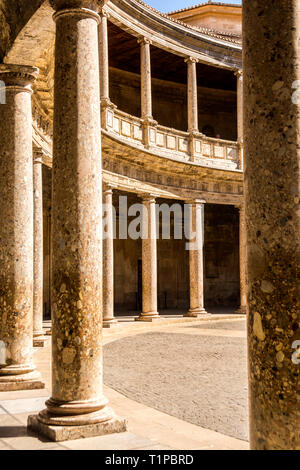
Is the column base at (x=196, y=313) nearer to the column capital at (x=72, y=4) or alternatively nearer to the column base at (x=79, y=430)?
the column base at (x=79, y=430)

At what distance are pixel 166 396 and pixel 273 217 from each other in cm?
624

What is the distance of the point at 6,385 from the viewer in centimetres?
836

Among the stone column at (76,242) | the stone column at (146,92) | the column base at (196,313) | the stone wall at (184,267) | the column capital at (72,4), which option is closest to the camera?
the stone column at (76,242)

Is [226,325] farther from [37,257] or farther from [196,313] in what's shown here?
[37,257]

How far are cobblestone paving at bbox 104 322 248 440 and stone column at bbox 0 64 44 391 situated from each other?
6.19ft

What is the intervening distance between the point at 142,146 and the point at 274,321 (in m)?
18.8

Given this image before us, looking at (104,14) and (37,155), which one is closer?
(37,155)

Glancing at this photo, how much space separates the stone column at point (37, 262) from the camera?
14.6m

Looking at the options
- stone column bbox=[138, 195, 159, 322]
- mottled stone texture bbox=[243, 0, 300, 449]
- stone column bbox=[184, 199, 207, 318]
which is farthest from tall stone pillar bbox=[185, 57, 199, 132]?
mottled stone texture bbox=[243, 0, 300, 449]

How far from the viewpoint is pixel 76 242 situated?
20.1 feet

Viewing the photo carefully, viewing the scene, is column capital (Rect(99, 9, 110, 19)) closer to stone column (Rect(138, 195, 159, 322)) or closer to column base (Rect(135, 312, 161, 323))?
stone column (Rect(138, 195, 159, 322))

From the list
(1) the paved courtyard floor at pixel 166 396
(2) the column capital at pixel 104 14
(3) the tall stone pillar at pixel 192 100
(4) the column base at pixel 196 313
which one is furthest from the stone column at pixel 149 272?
(2) the column capital at pixel 104 14

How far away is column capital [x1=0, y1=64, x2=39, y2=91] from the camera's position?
8664 mm

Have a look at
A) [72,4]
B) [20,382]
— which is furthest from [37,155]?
[72,4]
